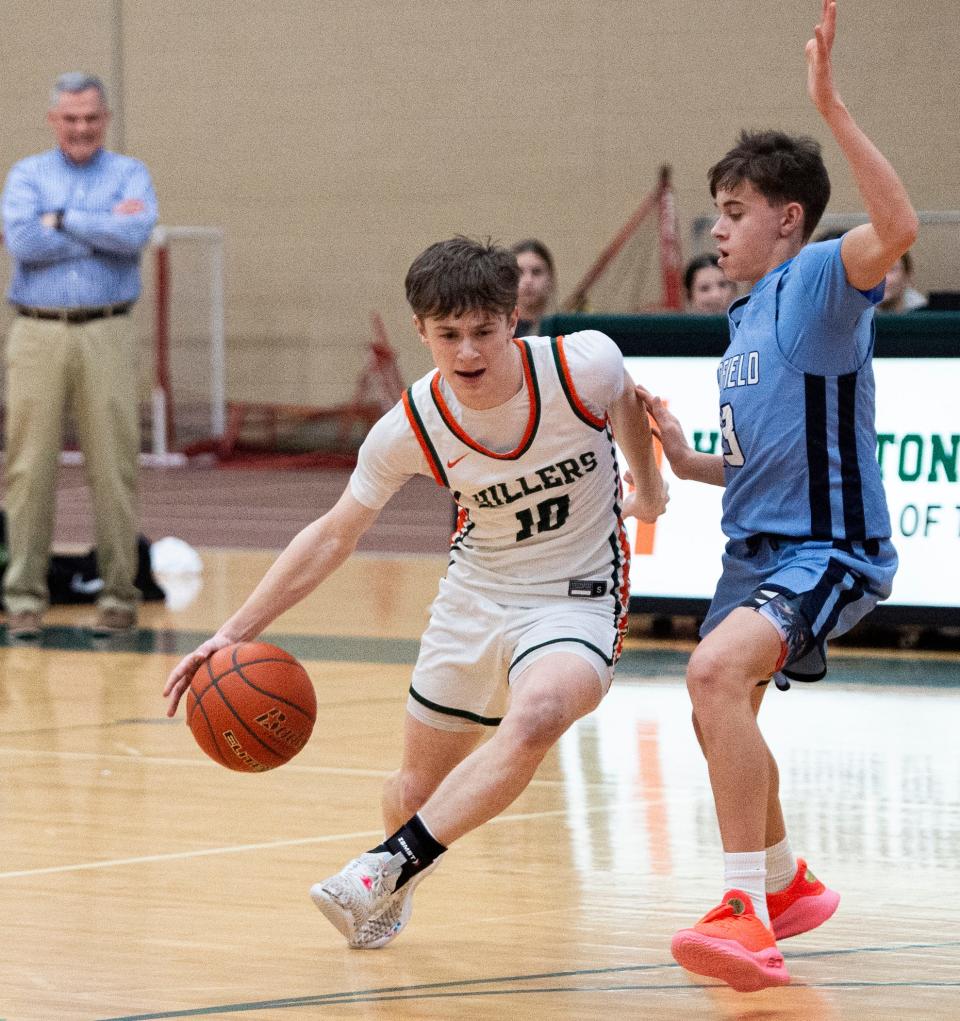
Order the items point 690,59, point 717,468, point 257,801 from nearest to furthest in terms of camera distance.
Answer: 1. point 717,468
2. point 257,801
3. point 690,59

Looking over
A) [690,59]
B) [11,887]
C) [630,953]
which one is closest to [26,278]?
[11,887]

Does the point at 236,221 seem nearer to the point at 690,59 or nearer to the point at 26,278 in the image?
the point at 690,59

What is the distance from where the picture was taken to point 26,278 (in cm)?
940

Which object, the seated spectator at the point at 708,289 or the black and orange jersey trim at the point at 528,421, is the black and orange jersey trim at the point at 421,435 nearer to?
the black and orange jersey trim at the point at 528,421

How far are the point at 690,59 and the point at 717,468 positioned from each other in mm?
13565

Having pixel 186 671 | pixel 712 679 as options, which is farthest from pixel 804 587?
pixel 186 671

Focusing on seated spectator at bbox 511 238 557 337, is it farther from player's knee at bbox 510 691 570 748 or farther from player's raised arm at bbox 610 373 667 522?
player's knee at bbox 510 691 570 748

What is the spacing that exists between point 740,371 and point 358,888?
51.6 inches

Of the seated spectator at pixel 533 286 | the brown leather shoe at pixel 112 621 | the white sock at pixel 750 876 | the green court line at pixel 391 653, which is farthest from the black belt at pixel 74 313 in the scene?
the white sock at pixel 750 876

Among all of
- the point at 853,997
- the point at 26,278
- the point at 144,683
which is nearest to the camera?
the point at 853,997

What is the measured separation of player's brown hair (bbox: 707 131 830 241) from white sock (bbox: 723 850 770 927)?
1340 mm

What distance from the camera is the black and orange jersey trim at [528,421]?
436cm

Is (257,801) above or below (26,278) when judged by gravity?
below

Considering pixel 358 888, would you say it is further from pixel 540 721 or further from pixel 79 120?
pixel 79 120
